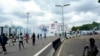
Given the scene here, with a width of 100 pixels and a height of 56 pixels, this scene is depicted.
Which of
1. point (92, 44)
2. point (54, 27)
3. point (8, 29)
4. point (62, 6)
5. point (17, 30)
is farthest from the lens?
point (54, 27)

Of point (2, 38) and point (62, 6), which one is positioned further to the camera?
point (62, 6)

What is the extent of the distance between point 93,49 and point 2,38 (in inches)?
581

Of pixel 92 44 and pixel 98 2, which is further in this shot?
pixel 98 2

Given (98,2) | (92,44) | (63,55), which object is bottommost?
(63,55)

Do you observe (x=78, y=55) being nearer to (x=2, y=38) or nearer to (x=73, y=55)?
(x=73, y=55)

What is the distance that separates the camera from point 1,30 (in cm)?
4684

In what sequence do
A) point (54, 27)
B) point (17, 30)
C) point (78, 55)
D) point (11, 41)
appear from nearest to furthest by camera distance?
point (78, 55) < point (11, 41) < point (17, 30) < point (54, 27)

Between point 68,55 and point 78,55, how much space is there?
862 millimetres

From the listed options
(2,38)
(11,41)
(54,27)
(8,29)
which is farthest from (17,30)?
(54,27)

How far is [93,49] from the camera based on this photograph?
1146 cm

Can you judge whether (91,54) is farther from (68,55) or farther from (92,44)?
(68,55)

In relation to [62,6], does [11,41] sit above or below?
below

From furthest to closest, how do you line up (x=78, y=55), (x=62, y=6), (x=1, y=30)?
(x=62, y=6) → (x=1, y=30) → (x=78, y=55)

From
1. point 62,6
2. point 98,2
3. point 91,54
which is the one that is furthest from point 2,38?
point 62,6
